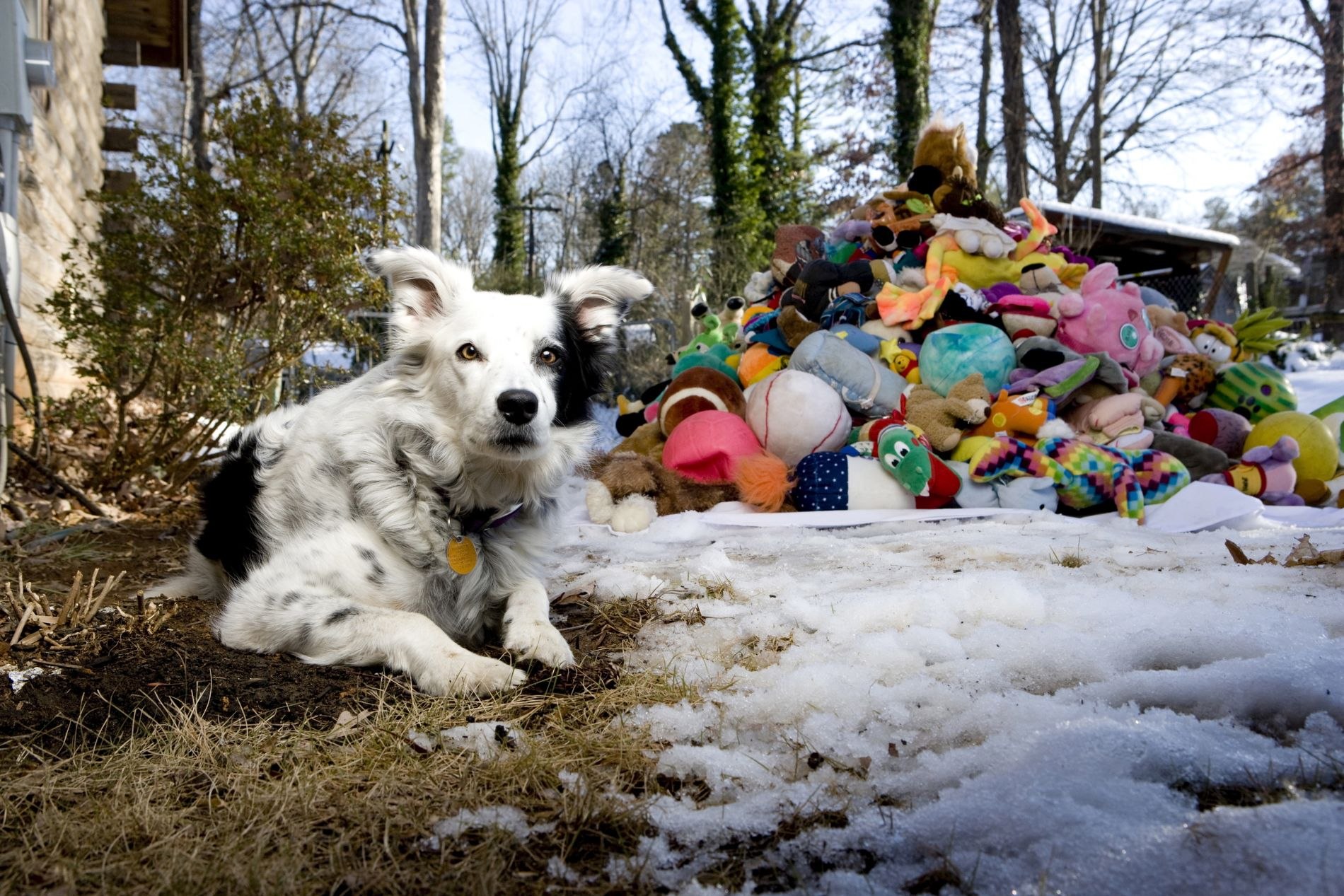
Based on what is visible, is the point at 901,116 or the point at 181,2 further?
the point at 901,116

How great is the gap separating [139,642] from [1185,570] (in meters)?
3.53

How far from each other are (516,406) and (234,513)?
1.22 metres

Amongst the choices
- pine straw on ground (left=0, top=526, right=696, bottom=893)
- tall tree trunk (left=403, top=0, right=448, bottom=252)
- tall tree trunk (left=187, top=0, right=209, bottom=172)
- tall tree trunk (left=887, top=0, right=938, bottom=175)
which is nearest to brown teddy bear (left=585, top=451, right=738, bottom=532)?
pine straw on ground (left=0, top=526, right=696, bottom=893)

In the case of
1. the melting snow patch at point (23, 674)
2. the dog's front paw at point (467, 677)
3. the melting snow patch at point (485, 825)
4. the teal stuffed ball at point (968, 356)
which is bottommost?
the melting snow patch at point (485, 825)

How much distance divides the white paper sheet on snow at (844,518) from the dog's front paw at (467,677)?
2539 millimetres

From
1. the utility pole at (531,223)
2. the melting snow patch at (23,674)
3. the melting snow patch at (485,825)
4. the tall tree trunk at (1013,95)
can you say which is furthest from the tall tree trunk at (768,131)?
the melting snow patch at (485,825)

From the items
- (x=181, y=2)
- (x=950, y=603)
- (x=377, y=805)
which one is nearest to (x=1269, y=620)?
(x=950, y=603)

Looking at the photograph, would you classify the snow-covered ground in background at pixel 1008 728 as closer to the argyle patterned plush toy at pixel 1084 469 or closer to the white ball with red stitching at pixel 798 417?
the argyle patterned plush toy at pixel 1084 469

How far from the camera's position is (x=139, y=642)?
2.39m

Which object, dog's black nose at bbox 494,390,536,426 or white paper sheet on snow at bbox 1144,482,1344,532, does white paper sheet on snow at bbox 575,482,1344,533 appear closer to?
white paper sheet on snow at bbox 1144,482,1344,532

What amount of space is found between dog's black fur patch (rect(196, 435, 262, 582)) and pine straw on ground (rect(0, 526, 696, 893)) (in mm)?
624

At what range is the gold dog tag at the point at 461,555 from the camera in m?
2.56

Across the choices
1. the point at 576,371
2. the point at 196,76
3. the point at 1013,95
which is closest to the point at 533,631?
the point at 576,371

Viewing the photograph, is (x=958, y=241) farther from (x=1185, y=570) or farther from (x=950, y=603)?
(x=950, y=603)
